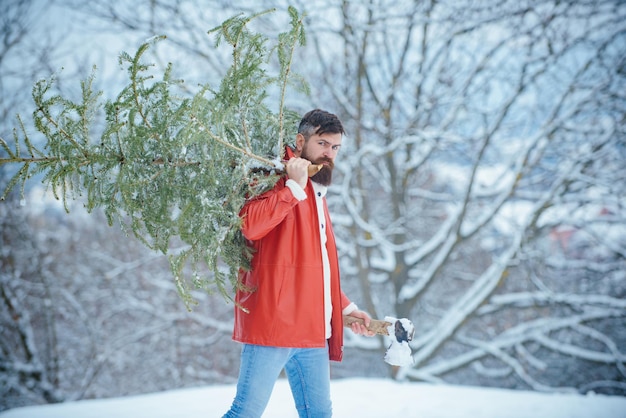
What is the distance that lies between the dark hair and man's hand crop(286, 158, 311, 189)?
23 cm

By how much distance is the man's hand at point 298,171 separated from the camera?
5.70 ft

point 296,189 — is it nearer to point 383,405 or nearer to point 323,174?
point 323,174

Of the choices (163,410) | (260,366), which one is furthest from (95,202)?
(163,410)

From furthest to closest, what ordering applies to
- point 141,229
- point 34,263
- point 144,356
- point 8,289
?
point 144,356 → point 34,263 → point 8,289 → point 141,229

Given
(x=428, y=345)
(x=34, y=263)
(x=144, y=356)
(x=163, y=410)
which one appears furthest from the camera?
(x=144, y=356)

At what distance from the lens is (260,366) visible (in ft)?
5.79

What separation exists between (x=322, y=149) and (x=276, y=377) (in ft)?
2.93

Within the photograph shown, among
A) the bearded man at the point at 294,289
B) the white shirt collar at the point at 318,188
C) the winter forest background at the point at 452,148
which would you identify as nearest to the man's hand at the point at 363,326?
the bearded man at the point at 294,289

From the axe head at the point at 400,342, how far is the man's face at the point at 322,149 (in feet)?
2.29

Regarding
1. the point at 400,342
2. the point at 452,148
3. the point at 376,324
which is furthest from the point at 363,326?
the point at 452,148

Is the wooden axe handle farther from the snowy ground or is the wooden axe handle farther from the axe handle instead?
the snowy ground

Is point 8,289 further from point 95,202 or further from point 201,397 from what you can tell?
point 95,202

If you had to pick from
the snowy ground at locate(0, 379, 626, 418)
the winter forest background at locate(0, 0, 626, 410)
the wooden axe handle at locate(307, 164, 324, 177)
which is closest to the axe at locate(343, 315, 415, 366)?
the wooden axe handle at locate(307, 164, 324, 177)

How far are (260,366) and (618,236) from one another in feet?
24.6
